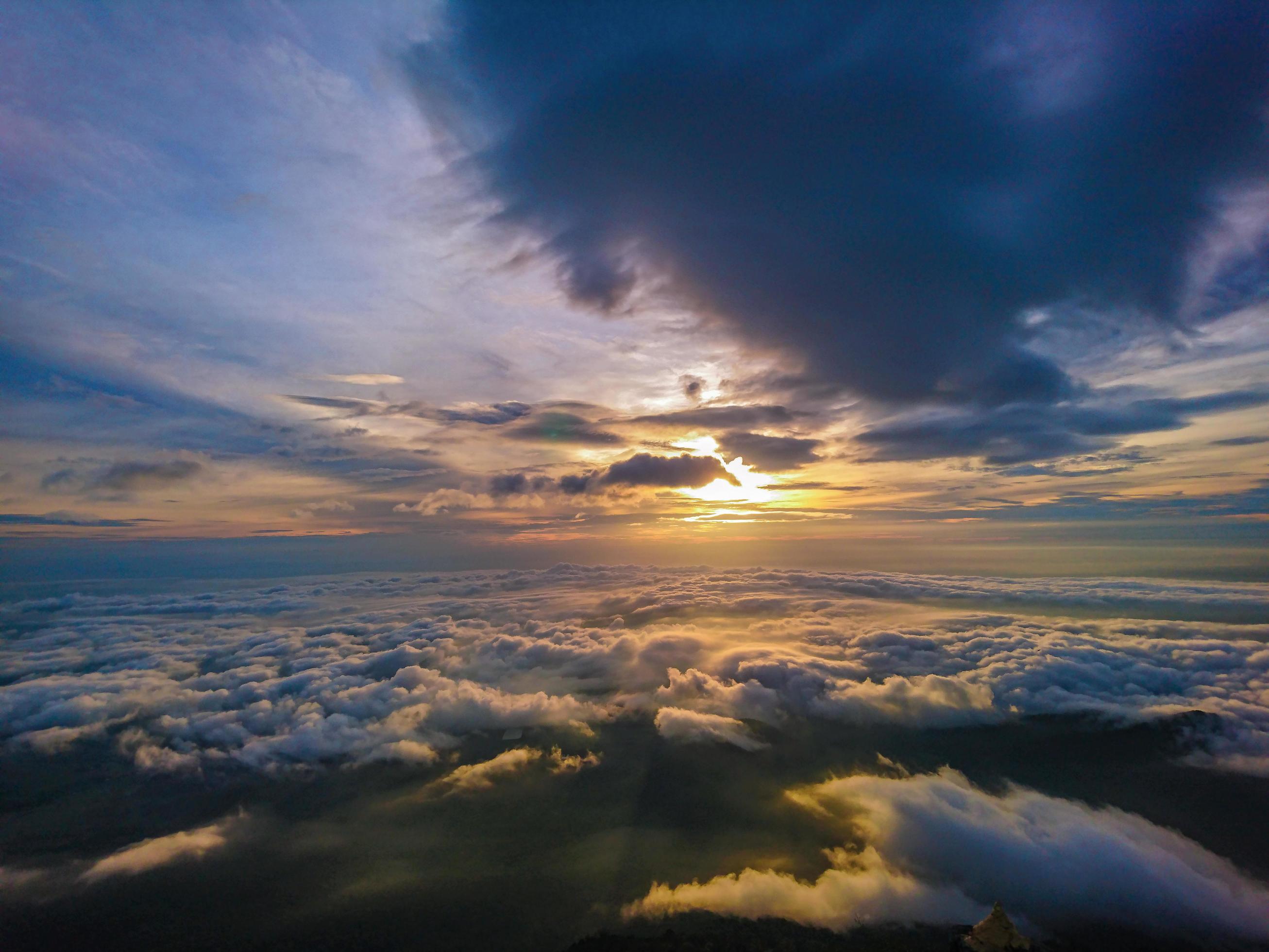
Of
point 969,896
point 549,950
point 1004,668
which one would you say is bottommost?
point 549,950

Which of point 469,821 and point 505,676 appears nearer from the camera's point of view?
point 469,821

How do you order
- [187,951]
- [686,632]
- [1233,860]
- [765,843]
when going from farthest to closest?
1. [686,632]
2. [765,843]
3. [1233,860]
4. [187,951]

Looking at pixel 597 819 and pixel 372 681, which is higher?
pixel 372 681

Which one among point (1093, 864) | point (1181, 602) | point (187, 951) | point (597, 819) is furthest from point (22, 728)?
point (1181, 602)

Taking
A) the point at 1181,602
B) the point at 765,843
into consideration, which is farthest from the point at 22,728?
the point at 1181,602

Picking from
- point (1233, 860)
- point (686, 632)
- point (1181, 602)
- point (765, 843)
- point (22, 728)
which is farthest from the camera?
point (1181, 602)

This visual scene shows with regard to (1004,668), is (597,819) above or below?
below

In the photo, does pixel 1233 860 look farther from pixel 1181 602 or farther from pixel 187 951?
pixel 1181 602

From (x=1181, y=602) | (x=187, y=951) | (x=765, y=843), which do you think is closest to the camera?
(x=187, y=951)

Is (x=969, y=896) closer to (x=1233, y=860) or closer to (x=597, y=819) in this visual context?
(x=1233, y=860)
